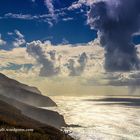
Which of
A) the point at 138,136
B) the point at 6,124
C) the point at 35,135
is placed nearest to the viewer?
the point at 35,135

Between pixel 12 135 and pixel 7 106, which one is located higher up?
pixel 7 106

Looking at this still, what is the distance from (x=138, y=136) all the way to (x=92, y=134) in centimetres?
2244

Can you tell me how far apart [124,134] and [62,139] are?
65.5 metres

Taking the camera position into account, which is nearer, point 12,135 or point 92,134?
point 12,135

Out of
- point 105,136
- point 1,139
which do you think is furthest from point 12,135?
point 105,136

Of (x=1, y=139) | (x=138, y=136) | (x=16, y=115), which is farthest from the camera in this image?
(x=138, y=136)

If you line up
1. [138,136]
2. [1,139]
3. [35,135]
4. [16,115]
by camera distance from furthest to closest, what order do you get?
[138,136] → [16,115] → [35,135] → [1,139]

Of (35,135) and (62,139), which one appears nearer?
(35,135)

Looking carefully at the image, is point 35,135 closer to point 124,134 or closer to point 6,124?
point 6,124

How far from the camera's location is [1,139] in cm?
10075

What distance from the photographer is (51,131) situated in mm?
134875

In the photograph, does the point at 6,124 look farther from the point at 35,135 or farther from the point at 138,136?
the point at 138,136

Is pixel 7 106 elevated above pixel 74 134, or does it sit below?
above

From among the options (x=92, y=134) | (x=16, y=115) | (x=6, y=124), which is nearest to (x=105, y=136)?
(x=92, y=134)
